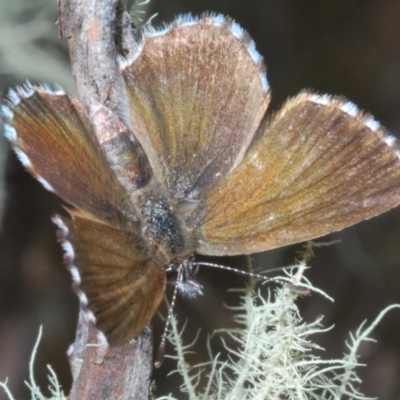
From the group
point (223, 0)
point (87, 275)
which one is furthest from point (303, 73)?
point (87, 275)

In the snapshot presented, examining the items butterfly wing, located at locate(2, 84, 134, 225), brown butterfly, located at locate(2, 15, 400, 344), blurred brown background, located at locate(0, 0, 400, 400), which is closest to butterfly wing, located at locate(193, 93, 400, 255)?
brown butterfly, located at locate(2, 15, 400, 344)

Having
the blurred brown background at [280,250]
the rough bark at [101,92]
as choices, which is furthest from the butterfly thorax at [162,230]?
the blurred brown background at [280,250]

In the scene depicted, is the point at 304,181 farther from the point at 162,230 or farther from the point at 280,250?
the point at 280,250

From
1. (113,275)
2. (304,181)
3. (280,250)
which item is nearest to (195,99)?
(304,181)

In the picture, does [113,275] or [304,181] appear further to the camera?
[304,181]

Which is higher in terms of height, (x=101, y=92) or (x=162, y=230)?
(x=101, y=92)

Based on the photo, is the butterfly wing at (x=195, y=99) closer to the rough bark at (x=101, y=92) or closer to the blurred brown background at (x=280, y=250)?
the rough bark at (x=101, y=92)

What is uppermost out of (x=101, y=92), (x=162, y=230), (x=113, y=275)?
(x=101, y=92)
